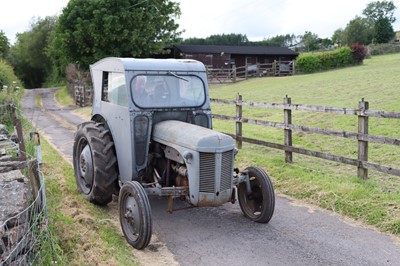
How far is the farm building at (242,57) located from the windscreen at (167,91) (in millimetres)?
30212

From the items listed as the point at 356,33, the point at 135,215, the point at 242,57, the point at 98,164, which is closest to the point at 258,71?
the point at 242,57

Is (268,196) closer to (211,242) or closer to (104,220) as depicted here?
(211,242)

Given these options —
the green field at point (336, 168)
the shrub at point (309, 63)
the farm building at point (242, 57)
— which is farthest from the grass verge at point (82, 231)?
the shrub at point (309, 63)

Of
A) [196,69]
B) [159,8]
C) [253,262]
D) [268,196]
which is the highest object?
[159,8]

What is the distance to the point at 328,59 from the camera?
37812mm

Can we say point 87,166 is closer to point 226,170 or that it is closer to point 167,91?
point 167,91

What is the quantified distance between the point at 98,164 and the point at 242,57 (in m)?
37.3

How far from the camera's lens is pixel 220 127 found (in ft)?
44.3

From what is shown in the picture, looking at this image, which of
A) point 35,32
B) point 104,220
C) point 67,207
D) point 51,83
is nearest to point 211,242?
point 104,220

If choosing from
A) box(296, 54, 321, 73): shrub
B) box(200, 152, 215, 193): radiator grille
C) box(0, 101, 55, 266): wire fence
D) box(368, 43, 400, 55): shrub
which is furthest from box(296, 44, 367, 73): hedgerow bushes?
box(0, 101, 55, 266): wire fence

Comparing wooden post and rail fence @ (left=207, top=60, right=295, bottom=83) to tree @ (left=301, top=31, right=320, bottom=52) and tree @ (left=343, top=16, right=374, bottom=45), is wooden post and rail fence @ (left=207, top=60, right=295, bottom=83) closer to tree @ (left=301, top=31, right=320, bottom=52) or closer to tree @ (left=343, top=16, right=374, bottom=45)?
tree @ (left=343, top=16, right=374, bottom=45)

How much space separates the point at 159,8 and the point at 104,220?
29773mm

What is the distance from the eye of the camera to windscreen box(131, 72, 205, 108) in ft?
20.1

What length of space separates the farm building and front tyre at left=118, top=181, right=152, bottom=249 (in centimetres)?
3167
